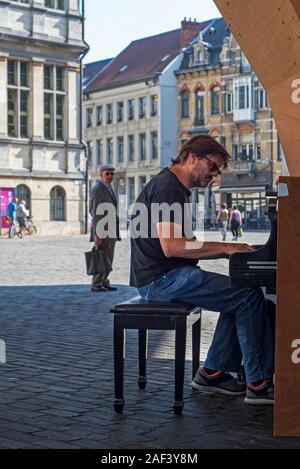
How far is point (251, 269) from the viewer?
5.17 metres

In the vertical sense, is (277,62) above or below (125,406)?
above

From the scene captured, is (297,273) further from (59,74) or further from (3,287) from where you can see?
(59,74)

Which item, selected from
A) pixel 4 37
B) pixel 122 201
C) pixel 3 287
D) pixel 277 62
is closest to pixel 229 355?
pixel 277 62

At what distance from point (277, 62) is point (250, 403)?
213 cm

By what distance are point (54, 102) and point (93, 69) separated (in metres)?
38.3

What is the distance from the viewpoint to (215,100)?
70.3 meters

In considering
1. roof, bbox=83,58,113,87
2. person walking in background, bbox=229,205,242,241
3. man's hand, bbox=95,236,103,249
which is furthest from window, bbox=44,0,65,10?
man's hand, bbox=95,236,103,249

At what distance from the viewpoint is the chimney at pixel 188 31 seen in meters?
74.9

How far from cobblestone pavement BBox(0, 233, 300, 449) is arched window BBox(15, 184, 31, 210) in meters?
36.3

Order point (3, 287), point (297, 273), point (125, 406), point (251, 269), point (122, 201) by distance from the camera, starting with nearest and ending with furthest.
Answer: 1. point (297, 273)
2. point (251, 269)
3. point (125, 406)
4. point (3, 287)
5. point (122, 201)

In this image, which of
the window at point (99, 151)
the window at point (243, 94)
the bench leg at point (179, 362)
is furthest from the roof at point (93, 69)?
the bench leg at point (179, 362)

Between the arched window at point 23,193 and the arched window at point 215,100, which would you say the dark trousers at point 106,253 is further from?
the arched window at point 215,100

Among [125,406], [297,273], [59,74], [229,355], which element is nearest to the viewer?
[297,273]

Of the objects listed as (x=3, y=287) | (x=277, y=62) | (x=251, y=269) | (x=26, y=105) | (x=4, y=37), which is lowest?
(x=3, y=287)
